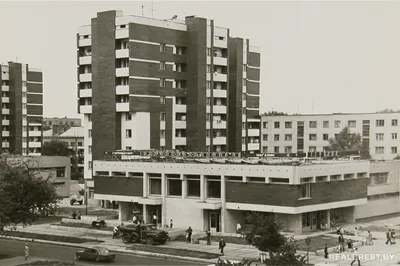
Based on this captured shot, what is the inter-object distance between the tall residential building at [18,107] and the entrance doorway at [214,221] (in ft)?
238

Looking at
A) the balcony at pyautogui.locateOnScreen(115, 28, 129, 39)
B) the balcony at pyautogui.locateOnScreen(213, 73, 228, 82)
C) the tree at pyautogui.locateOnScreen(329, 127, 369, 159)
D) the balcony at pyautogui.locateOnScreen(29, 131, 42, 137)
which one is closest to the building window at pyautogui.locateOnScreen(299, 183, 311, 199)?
the balcony at pyautogui.locateOnScreen(115, 28, 129, 39)

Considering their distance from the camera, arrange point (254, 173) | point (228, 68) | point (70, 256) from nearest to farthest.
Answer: point (70, 256), point (254, 173), point (228, 68)

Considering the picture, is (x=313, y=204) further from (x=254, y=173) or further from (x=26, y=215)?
(x=26, y=215)

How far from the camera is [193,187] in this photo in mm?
69188

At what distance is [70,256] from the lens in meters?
55.2

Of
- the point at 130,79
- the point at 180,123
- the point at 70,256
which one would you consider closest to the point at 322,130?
the point at 180,123

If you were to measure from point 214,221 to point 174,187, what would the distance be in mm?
6027

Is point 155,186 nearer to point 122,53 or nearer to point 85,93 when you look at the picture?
point 122,53

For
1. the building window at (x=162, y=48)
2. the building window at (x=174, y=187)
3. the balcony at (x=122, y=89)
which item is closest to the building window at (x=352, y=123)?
the building window at (x=162, y=48)

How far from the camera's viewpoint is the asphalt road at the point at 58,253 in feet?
169

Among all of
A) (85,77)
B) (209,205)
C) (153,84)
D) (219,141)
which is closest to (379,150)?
(219,141)

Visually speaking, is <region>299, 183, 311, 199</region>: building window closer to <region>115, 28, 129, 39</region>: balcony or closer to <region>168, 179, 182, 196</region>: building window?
<region>168, 179, 182, 196</region>: building window

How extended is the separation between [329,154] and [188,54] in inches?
1036

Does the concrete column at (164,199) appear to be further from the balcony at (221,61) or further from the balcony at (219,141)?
the balcony at (221,61)
